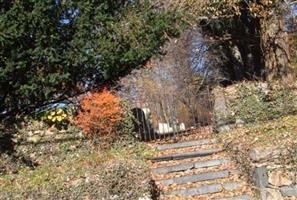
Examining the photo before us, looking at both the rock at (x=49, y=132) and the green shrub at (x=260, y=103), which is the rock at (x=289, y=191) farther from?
the rock at (x=49, y=132)

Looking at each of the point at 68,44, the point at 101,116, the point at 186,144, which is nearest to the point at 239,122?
the point at 186,144

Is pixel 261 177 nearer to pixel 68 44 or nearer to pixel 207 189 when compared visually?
pixel 207 189

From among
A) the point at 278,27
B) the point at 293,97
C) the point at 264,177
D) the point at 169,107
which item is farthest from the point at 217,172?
the point at 278,27

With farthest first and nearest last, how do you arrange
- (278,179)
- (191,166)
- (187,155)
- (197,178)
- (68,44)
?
(68,44), (187,155), (191,166), (197,178), (278,179)

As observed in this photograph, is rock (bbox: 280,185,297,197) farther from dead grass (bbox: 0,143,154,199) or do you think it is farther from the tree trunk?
the tree trunk

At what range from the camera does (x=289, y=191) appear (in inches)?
379

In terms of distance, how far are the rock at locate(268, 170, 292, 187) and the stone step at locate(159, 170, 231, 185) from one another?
1.21m

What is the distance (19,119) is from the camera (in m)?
13.5

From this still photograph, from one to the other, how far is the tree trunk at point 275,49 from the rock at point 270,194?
775cm

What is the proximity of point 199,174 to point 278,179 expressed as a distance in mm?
1852

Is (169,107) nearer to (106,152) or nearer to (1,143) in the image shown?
(106,152)

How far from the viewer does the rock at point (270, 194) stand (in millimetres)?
9742

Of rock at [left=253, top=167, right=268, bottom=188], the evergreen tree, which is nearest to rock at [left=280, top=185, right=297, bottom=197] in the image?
rock at [left=253, top=167, right=268, bottom=188]

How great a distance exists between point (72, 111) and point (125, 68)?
1722mm
